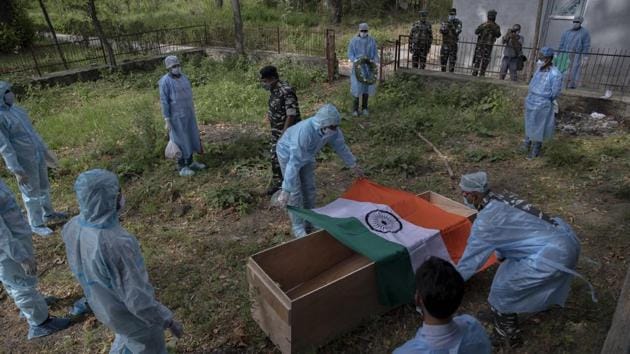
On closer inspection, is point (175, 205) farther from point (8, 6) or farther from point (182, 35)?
point (8, 6)

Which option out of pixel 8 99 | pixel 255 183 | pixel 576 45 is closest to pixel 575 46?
pixel 576 45

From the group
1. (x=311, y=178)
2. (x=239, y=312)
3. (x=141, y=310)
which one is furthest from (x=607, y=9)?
(x=141, y=310)

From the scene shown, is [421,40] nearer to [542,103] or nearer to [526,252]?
[542,103]

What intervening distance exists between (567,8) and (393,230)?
8.23 meters

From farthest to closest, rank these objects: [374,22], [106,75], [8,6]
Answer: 1. [374,22]
2. [8,6]
3. [106,75]

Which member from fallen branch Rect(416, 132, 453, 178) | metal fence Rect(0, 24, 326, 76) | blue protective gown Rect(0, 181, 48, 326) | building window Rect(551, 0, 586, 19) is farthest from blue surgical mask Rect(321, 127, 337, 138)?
metal fence Rect(0, 24, 326, 76)

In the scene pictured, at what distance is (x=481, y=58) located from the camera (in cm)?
954

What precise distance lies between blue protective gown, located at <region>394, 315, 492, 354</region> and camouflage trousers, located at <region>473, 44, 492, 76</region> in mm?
8575

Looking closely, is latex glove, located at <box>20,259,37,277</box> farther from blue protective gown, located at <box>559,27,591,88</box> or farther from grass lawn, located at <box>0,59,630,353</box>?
blue protective gown, located at <box>559,27,591,88</box>

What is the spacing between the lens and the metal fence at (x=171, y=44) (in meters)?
12.8

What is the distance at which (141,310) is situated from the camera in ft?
8.20

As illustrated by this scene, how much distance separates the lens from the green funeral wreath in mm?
8398

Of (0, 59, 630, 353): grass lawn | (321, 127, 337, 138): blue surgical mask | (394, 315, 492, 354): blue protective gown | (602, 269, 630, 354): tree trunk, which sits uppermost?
(321, 127, 337, 138): blue surgical mask

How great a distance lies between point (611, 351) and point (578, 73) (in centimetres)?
748
